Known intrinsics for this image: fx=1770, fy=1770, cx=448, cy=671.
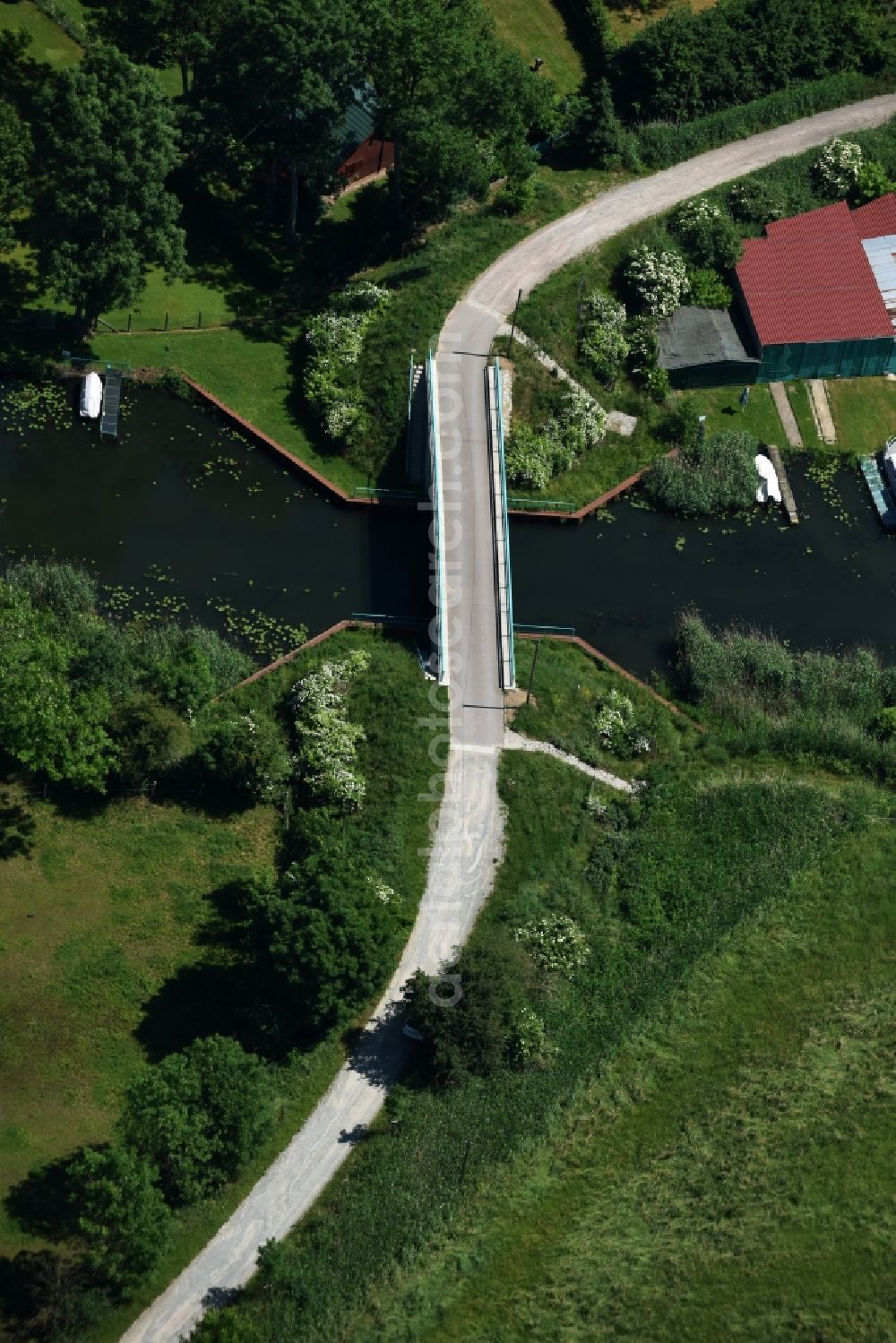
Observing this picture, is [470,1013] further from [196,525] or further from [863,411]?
[863,411]

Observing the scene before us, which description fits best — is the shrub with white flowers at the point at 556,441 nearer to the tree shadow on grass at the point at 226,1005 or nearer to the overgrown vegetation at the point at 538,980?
the overgrown vegetation at the point at 538,980

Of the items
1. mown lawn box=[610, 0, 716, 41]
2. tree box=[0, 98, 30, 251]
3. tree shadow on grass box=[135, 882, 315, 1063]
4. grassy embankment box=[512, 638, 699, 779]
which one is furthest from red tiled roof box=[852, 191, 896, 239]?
tree shadow on grass box=[135, 882, 315, 1063]

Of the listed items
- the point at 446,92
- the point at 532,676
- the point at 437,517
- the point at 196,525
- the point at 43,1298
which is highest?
the point at 446,92

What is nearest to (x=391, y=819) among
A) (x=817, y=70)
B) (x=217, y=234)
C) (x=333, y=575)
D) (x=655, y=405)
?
(x=333, y=575)

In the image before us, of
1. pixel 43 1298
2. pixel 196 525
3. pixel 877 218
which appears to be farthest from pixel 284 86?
pixel 43 1298

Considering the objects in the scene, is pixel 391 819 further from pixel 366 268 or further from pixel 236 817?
pixel 366 268

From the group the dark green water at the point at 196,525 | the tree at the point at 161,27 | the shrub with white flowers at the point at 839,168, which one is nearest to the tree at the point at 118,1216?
the dark green water at the point at 196,525

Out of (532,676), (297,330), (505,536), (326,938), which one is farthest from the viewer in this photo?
(297,330)
